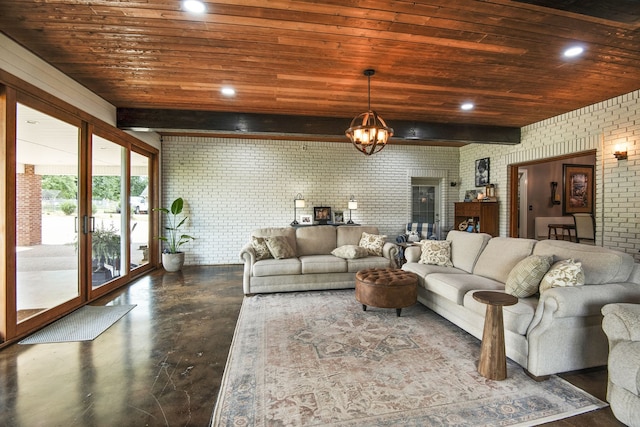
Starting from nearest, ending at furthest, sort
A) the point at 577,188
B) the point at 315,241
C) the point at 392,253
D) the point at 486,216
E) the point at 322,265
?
the point at 322,265 < the point at 392,253 < the point at 315,241 < the point at 486,216 < the point at 577,188

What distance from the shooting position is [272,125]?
4.77 metres

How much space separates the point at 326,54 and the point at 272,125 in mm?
2097

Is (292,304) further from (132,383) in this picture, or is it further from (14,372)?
(14,372)

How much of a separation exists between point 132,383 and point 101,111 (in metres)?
3.75

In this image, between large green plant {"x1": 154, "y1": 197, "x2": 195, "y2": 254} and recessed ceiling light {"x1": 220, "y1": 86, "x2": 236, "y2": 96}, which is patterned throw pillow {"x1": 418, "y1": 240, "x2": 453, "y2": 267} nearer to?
recessed ceiling light {"x1": 220, "y1": 86, "x2": 236, "y2": 96}

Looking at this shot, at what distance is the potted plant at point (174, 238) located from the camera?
576 cm

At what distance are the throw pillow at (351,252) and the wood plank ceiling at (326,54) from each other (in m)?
2.21

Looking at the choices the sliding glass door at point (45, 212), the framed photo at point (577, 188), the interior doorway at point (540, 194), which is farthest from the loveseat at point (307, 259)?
the framed photo at point (577, 188)

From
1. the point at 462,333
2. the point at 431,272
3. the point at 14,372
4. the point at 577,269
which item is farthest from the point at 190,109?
the point at 577,269

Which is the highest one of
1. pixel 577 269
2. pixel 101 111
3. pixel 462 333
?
pixel 101 111

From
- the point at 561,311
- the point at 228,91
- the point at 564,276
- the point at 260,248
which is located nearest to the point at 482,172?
the point at 564,276

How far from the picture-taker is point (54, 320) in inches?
127

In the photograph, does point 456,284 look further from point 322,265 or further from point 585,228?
point 585,228

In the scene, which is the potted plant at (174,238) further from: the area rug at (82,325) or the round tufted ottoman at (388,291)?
the round tufted ottoman at (388,291)
